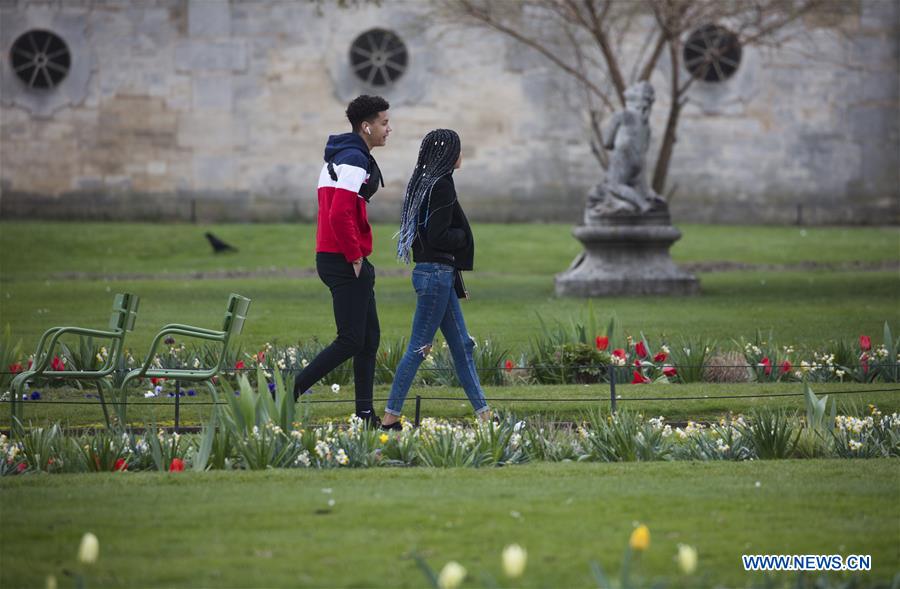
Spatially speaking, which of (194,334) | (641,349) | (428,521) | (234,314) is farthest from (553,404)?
(428,521)

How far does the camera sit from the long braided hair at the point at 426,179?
804 centimetres

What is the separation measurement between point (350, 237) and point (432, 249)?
1.63ft

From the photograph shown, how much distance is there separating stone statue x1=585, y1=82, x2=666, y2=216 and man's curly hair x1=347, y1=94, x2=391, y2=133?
386 inches

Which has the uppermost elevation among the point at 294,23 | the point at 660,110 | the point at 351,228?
the point at 294,23

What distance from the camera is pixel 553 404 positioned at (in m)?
9.23

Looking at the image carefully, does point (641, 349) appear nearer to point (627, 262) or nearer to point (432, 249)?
point (432, 249)

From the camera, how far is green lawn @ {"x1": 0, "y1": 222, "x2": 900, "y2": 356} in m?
14.2

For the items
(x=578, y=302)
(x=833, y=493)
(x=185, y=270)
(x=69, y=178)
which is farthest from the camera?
(x=69, y=178)

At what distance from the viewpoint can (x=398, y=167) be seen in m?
29.9

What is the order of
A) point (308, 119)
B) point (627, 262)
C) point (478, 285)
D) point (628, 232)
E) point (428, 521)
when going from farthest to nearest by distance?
point (308, 119), point (478, 285), point (627, 262), point (628, 232), point (428, 521)

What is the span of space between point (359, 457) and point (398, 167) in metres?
23.1

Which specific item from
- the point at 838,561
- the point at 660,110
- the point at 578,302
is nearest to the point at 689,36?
the point at 660,110

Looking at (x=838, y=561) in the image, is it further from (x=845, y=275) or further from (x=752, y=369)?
(x=845, y=275)

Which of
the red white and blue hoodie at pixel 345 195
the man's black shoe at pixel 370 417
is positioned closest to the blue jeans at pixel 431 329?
the man's black shoe at pixel 370 417
